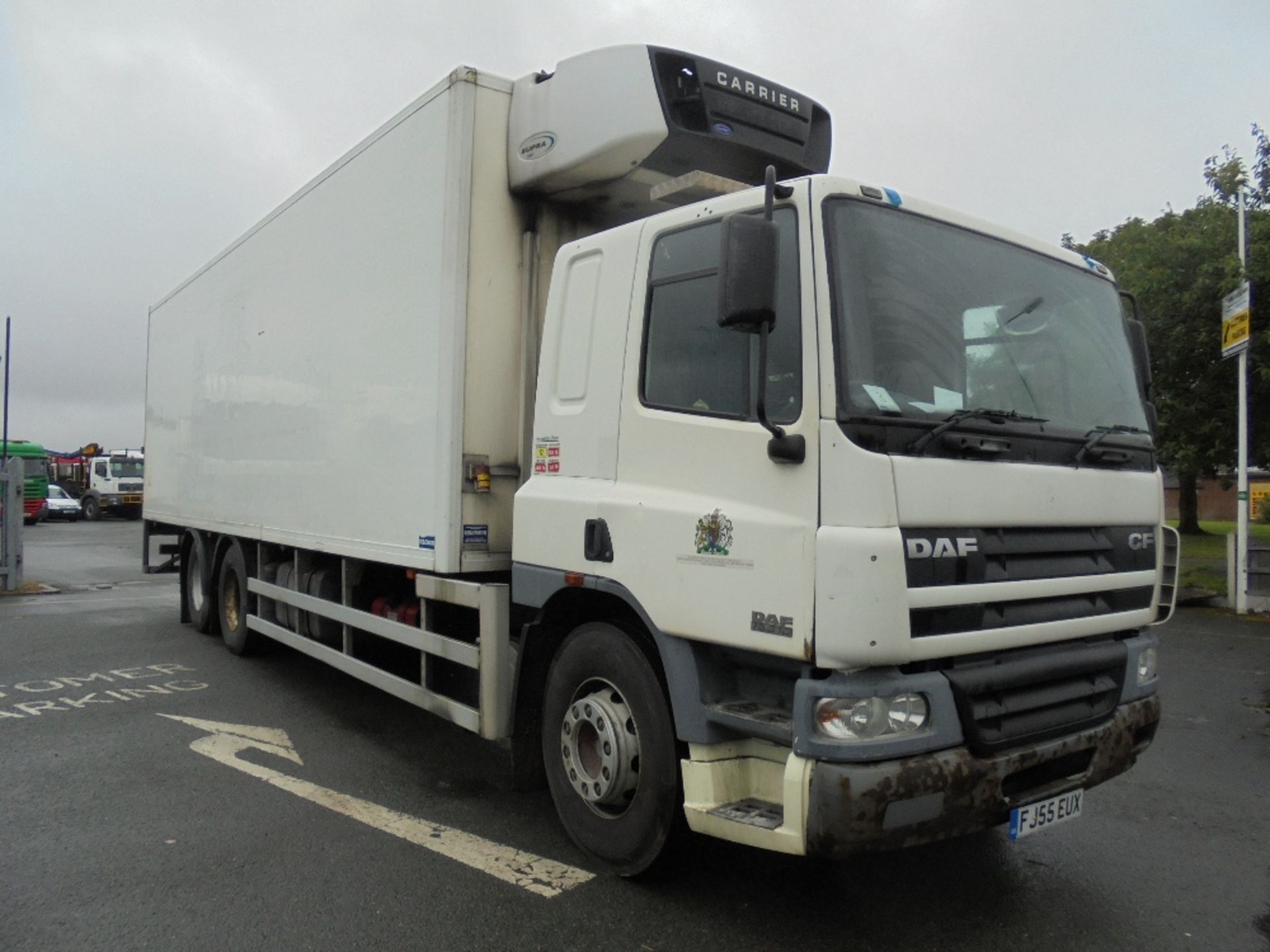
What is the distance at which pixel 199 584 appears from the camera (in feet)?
32.9

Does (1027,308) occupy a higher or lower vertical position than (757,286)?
higher

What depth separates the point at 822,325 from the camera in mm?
3330

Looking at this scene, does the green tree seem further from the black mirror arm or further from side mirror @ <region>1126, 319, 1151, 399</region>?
the black mirror arm

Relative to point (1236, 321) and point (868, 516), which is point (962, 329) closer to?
point (868, 516)

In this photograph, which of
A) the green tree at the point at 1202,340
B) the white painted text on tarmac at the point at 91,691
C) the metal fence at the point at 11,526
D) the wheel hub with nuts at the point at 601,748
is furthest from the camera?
the metal fence at the point at 11,526

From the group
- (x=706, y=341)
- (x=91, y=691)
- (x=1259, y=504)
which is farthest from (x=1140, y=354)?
(x=1259, y=504)

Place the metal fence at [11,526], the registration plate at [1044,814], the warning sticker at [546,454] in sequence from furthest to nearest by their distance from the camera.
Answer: the metal fence at [11,526]
the warning sticker at [546,454]
the registration plate at [1044,814]

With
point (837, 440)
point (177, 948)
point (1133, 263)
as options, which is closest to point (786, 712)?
point (837, 440)

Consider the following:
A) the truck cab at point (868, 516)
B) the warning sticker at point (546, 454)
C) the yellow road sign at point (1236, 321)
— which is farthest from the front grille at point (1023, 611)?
the yellow road sign at point (1236, 321)

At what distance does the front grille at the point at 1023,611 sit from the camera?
3270 millimetres

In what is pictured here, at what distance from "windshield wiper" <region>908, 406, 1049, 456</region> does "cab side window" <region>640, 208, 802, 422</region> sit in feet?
1.38

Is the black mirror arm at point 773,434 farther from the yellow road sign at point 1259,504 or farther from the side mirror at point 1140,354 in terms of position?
the yellow road sign at point 1259,504

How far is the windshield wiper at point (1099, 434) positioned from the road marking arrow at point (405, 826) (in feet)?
8.53

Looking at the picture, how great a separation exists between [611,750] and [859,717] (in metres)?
1.16
